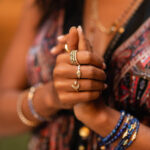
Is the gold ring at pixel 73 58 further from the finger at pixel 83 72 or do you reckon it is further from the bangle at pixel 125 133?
the bangle at pixel 125 133

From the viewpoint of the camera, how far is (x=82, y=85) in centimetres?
40

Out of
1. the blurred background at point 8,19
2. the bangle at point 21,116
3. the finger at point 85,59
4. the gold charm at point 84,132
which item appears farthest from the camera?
the blurred background at point 8,19

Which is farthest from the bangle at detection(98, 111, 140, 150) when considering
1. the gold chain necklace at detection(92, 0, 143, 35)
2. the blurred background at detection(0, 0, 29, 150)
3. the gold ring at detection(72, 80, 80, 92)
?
the blurred background at detection(0, 0, 29, 150)

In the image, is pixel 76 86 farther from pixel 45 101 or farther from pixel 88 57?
pixel 45 101

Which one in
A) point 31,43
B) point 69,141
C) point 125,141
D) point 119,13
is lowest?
point 69,141

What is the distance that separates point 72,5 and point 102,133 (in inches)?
16.4

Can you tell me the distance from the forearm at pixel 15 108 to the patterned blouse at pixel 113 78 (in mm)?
49

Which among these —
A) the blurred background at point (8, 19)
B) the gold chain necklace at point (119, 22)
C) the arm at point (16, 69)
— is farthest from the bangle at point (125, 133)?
the blurred background at point (8, 19)

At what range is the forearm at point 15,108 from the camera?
573 mm

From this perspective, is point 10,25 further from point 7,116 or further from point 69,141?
point 69,141

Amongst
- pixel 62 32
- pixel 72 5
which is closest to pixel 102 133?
pixel 62 32

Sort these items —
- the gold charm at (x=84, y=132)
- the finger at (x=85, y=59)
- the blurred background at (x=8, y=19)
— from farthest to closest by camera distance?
the blurred background at (x=8, y=19) < the gold charm at (x=84, y=132) < the finger at (x=85, y=59)

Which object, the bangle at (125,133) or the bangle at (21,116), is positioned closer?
the bangle at (125,133)

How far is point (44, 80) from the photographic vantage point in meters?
0.64
